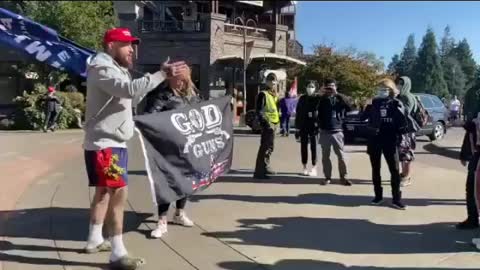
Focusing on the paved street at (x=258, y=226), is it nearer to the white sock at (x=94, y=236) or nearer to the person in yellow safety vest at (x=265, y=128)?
the white sock at (x=94, y=236)

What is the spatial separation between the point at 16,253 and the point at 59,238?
57cm

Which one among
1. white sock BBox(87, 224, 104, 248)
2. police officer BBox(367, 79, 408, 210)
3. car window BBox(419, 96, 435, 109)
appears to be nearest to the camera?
white sock BBox(87, 224, 104, 248)

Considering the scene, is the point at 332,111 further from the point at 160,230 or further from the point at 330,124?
the point at 160,230

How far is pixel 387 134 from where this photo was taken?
802 centimetres

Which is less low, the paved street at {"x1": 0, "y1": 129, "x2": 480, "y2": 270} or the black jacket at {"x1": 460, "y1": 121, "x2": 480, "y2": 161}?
the black jacket at {"x1": 460, "y1": 121, "x2": 480, "y2": 161}

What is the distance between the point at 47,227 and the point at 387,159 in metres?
4.34

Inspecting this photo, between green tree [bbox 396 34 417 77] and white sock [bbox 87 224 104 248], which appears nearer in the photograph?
white sock [bbox 87 224 104 248]

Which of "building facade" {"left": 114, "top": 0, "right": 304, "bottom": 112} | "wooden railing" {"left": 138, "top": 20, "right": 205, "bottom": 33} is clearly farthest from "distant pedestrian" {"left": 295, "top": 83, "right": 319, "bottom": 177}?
"wooden railing" {"left": 138, "top": 20, "right": 205, "bottom": 33}

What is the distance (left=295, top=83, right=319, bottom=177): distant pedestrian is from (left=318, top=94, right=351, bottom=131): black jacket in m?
A: 0.45

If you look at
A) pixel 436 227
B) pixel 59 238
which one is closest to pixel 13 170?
pixel 59 238

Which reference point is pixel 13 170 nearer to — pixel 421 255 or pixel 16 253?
pixel 16 253

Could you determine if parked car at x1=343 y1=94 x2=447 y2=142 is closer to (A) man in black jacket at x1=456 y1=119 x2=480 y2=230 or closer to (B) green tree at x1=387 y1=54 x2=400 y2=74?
(B) green tree at x1=387 y1=54 x2=400 y2=74

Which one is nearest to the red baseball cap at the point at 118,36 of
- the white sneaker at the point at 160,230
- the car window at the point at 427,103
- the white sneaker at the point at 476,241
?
the white sneaker at the point at 160,230

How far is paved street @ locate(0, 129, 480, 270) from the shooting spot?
547cm
